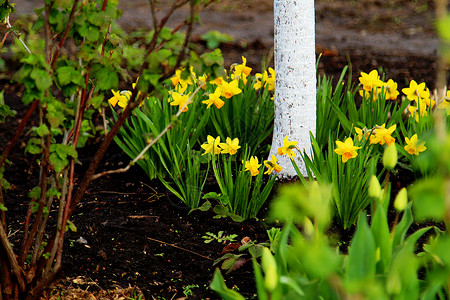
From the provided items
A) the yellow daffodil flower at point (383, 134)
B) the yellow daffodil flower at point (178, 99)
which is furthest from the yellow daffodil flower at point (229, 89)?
the yellow daffodil flower at point (383, 134)

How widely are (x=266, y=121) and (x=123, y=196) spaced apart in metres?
0.84

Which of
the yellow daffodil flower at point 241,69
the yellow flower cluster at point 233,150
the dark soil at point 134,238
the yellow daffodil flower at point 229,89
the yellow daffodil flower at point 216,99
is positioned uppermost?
the yellow daffodil flower at point 241,69

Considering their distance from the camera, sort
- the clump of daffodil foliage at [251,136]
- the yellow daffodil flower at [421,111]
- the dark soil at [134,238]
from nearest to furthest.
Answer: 1. the dark soil at [134,238]
2. the clump of daffodil foliage at [251,136]
3. the yellow daffodil flower at [421,111]

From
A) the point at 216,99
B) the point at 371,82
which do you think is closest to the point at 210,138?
the point at 216,99

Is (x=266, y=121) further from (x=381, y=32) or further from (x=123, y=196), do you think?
(x=381, y=32)

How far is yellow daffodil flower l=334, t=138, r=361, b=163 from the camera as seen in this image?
6.96 ft

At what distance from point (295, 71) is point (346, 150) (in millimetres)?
570

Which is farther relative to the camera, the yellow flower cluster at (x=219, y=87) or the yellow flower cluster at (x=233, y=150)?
the yellow flower cluster at (x=219, y=87)

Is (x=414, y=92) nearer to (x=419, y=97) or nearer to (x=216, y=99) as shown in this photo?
(x=419, y=97)

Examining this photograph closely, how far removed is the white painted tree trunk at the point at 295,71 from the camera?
2.49 metres

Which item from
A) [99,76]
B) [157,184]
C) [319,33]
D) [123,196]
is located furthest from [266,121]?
[319,33]

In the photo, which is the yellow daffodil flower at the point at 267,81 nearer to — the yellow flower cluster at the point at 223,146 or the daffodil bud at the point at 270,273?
the yellow flower cluster at the point at 223,146

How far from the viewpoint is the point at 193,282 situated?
6.57ft

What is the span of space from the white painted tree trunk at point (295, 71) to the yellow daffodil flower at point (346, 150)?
0.38m
